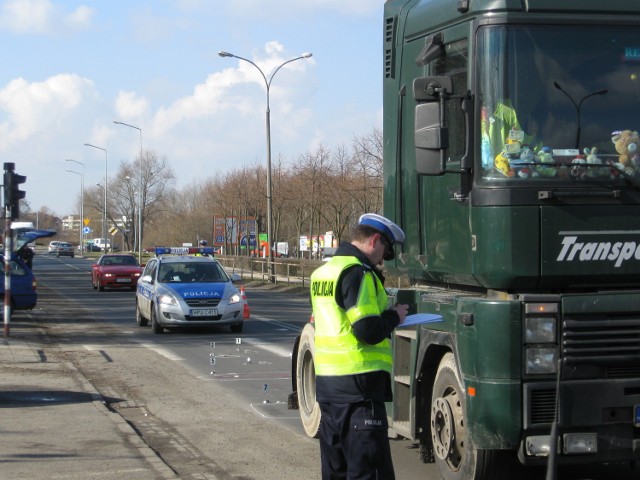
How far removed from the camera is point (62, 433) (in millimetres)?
9602

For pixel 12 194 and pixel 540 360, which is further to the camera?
pixel 12 194

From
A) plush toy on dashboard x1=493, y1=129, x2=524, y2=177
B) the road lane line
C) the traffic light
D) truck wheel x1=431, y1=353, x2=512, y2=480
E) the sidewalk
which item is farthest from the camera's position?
A: the traffic light

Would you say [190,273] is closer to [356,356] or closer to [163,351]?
[163,351]

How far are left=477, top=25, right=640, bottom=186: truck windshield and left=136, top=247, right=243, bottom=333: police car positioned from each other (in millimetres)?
14574

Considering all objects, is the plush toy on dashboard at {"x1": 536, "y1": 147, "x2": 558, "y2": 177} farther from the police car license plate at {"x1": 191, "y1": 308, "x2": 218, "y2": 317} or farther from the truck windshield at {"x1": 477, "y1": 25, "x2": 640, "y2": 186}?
the police car license plate at {"x1": 191, "y1": 308, "x2": 218, "y2": 317}

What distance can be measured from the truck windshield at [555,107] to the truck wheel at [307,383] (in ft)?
11.3

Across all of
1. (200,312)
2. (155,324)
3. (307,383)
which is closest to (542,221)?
(307,383)

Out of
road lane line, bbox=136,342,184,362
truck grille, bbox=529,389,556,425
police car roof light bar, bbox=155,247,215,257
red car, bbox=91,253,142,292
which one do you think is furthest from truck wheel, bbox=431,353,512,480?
red car, bbox=91,253,142,292

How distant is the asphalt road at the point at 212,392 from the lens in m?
8.62

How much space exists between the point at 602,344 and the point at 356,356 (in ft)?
6.19

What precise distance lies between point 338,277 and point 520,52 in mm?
2135

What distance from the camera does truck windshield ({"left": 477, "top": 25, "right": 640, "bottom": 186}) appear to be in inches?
259

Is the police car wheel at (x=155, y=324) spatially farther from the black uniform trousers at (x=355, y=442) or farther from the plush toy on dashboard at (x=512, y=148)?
the black uniform trousers at (x=355, y=442)

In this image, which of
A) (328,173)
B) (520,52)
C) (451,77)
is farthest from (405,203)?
(328,173)
